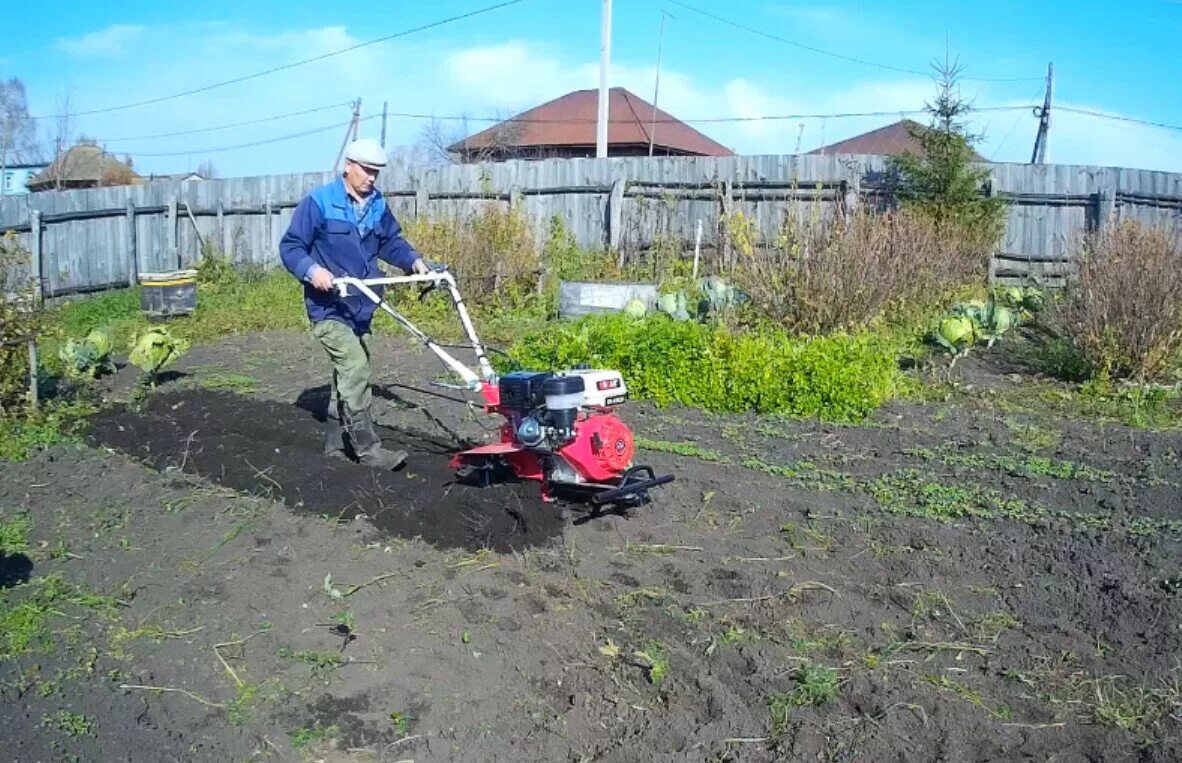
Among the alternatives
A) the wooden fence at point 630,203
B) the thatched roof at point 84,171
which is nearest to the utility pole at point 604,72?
the wooden fence at point 630,203

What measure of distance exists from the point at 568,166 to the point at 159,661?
1620 centimetres

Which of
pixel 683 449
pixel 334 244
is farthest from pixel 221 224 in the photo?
pixel 683 449

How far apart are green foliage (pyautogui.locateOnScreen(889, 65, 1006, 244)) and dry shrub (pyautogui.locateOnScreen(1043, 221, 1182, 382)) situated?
7733 mm

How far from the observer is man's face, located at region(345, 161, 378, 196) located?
677 cm

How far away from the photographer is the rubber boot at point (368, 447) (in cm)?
677

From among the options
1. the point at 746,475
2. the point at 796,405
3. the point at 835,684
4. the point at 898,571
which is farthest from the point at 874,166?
the point at 835,684

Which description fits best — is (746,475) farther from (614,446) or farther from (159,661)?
(159,661)

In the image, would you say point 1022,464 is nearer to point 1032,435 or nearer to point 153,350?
point 1032,435

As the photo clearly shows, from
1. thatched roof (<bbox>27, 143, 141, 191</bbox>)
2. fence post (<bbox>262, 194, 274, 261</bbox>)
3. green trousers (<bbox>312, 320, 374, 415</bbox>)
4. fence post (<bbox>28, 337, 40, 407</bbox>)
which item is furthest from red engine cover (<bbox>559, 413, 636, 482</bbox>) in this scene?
thatched roof (<bbox>27, 143, 141, 191</bbox>)

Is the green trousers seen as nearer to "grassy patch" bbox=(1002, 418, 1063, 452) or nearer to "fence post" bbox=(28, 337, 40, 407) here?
"fence post" bbox=(28, 337, 40, 407)

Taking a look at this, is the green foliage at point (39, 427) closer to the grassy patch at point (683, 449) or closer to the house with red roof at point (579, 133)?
the grassy patch at point (683, 449)

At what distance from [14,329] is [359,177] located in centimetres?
309

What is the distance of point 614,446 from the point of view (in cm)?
588

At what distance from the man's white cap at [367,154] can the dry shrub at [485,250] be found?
25.7 feet
